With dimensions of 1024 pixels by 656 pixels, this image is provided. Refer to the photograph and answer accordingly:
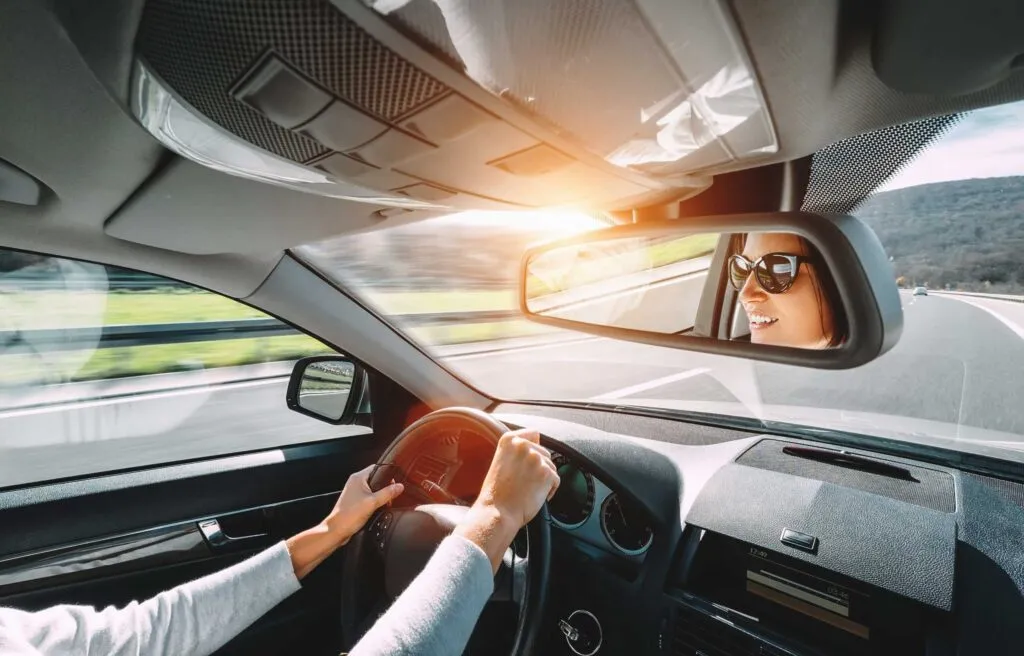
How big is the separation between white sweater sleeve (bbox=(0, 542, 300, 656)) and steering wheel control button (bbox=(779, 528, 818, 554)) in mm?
1628

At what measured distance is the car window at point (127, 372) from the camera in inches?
126

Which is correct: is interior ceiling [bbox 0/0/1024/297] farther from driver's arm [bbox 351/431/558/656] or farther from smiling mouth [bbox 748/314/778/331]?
driver's arm [bbox 351/431/558/656]

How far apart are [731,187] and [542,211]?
1.86 feet

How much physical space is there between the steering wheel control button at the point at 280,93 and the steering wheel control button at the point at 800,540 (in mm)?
1835

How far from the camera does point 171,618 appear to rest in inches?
75.1

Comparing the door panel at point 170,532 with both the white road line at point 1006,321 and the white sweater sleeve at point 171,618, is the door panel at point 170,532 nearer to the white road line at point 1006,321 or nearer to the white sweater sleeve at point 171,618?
the white sweater sleeve at point 171,618

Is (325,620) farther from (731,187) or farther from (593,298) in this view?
(593,298)

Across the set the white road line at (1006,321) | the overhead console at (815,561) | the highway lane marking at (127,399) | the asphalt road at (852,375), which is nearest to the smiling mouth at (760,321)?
the overhead console at (815,561)

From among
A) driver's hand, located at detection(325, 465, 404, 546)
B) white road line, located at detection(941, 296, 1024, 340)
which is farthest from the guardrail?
white road line, located at detection(941, 296, 1024, 340)

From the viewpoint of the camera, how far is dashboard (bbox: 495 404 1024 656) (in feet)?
5.59

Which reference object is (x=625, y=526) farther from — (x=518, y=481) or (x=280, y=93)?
(x=280, y=93)

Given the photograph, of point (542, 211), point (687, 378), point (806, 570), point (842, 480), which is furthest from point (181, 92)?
point (687, 378)

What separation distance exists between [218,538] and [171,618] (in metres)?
1.12


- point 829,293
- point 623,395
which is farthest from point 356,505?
point 623,395
